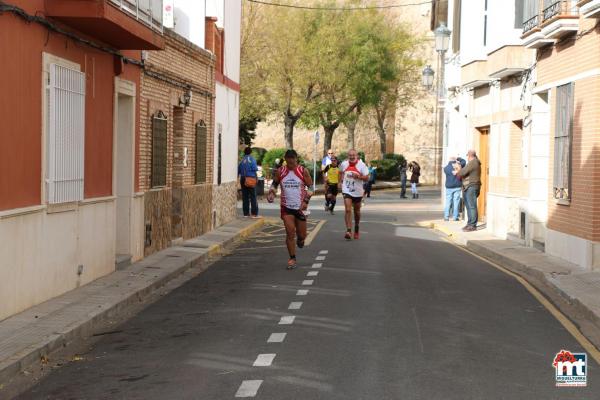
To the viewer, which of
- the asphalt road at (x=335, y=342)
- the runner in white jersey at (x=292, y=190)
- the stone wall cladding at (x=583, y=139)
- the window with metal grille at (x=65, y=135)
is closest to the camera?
the asphalt road at (x=335, y=342)

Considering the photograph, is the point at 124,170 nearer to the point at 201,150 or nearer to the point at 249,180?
the point at 201,150

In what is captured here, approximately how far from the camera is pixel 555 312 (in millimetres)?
11930

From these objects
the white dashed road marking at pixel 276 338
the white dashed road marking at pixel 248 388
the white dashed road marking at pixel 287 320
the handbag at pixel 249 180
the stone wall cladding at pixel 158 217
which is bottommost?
the white dashed road marking at pixel 248 388

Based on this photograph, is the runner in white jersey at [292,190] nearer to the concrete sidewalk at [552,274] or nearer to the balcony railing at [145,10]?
the balcony railing at [145,10]

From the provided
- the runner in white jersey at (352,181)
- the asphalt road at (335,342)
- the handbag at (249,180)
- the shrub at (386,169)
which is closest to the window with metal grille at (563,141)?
the asphalt road at (335,342)

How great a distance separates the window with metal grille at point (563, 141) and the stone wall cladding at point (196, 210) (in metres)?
7.41

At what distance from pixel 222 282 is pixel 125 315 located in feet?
9.89

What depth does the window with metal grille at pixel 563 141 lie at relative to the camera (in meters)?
18.1

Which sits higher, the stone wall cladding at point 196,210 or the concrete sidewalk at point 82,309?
the stone wall cladding at point 196,210

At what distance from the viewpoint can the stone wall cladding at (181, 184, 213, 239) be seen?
827 inches

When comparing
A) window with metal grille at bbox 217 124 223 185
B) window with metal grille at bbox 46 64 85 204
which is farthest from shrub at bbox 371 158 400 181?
window with metal grille at bbox 46 64 85 204

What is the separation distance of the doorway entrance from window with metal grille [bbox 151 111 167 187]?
147 cm

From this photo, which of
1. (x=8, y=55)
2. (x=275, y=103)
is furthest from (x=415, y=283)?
(x=275, y=103)

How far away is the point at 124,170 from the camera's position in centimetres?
1659
